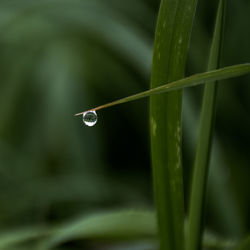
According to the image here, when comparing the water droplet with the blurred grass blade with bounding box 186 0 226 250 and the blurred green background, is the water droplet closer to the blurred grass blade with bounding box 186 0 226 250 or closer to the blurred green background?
the blurred grass blade with bounding box 186 0 226 250

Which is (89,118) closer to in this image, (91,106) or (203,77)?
(203,77)

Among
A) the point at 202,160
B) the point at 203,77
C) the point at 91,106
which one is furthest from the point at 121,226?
the point at 91,106

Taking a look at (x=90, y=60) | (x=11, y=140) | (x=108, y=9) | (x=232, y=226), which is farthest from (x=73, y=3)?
(x=232, y=226)

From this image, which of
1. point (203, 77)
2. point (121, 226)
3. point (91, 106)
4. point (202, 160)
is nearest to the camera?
point (203, 77)

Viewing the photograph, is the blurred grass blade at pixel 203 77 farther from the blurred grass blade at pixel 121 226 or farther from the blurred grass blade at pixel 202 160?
the blurred grass blade at pixel 121 226

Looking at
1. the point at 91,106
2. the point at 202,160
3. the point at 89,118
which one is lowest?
the point at 202,160

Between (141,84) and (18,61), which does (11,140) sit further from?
(141,84)

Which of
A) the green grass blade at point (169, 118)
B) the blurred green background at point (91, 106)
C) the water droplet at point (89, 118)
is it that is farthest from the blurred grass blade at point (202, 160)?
the blurred green background at point (91, 106)

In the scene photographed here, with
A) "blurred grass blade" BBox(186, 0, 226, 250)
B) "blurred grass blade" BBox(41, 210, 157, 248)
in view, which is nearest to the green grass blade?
"blurred grass blade" BBox(186, 0, 226, 250)
